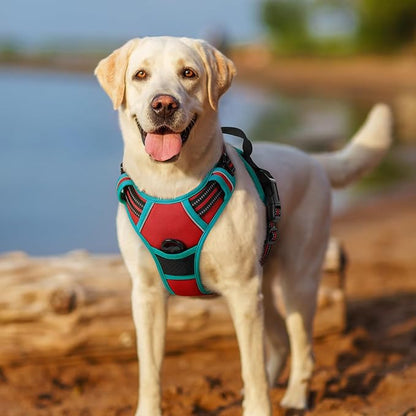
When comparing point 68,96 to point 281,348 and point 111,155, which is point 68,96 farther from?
point 281,348

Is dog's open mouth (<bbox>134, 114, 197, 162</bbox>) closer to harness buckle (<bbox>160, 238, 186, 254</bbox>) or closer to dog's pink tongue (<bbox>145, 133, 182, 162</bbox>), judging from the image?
dog's pink tongue (<bbox>145, 133, 182, 162</bbox>)

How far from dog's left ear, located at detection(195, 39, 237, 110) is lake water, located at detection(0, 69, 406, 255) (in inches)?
218

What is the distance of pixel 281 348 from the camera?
→ 14.9 ft

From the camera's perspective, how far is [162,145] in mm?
3203

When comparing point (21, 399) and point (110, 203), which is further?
point (110, 203)

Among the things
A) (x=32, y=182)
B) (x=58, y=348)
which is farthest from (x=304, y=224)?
(x=32, y=182)

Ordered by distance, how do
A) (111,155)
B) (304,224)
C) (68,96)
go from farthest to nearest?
1. (68,96)
2. (111,155)
3. (304,224)

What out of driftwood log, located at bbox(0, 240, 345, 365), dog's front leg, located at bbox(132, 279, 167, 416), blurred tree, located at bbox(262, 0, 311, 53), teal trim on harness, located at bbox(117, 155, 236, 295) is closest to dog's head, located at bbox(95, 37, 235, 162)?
teal trim on harness, located at bbox(117, 155, 236, 295)

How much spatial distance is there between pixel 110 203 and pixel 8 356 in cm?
627

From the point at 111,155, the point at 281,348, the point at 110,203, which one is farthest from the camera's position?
the point at 111,155

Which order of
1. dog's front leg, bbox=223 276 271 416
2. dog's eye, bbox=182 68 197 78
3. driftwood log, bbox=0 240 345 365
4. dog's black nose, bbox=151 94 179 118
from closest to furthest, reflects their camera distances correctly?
dog's black nose, bbox=151 94 179 118 → dog's eye, bbox=182 68 197 78 → dog's front leg, bbox=223 276 271 416 → driftwood log, bbox=0 240 345 365

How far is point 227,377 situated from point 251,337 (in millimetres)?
1419

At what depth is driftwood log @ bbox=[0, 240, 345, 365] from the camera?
15.5 feet

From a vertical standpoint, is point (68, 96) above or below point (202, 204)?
above
